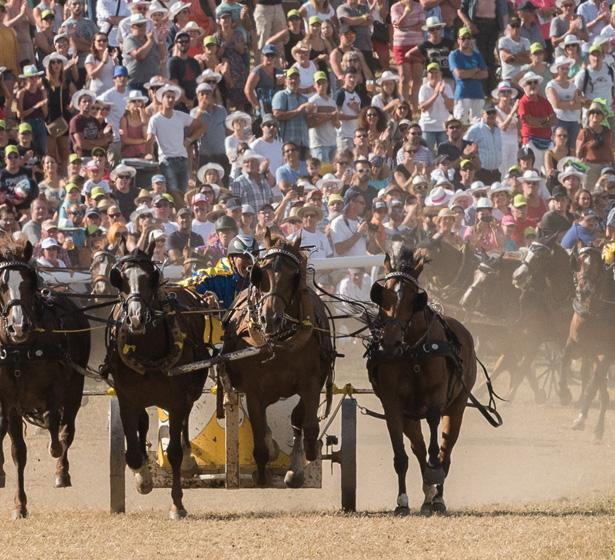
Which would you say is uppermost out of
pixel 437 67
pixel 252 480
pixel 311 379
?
pixel 437 67

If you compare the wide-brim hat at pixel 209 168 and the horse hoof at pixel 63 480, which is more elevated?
the wide-brim hat at pixel 209 168

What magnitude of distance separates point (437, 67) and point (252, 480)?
453 inches

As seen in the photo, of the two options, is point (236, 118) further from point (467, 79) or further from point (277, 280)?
point (277, 280)

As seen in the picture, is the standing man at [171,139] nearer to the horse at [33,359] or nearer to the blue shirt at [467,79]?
the blue shirt at [467,79]

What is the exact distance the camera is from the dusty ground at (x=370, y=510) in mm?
11227

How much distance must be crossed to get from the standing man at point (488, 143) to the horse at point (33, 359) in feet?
34.2

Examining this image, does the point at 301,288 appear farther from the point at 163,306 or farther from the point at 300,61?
the point at 300,61

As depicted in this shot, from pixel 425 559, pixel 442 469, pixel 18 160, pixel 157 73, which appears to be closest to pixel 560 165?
pixel 157 73

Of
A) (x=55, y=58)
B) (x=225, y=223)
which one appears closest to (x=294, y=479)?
(x=225, y=223)

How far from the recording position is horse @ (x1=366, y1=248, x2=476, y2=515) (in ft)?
41.7

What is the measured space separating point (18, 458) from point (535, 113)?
1222 cm

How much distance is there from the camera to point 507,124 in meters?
23.3

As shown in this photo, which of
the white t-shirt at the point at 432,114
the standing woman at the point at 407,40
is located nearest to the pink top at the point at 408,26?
the standing woman at the point at 407,40

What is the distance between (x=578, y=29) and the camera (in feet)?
81.5
